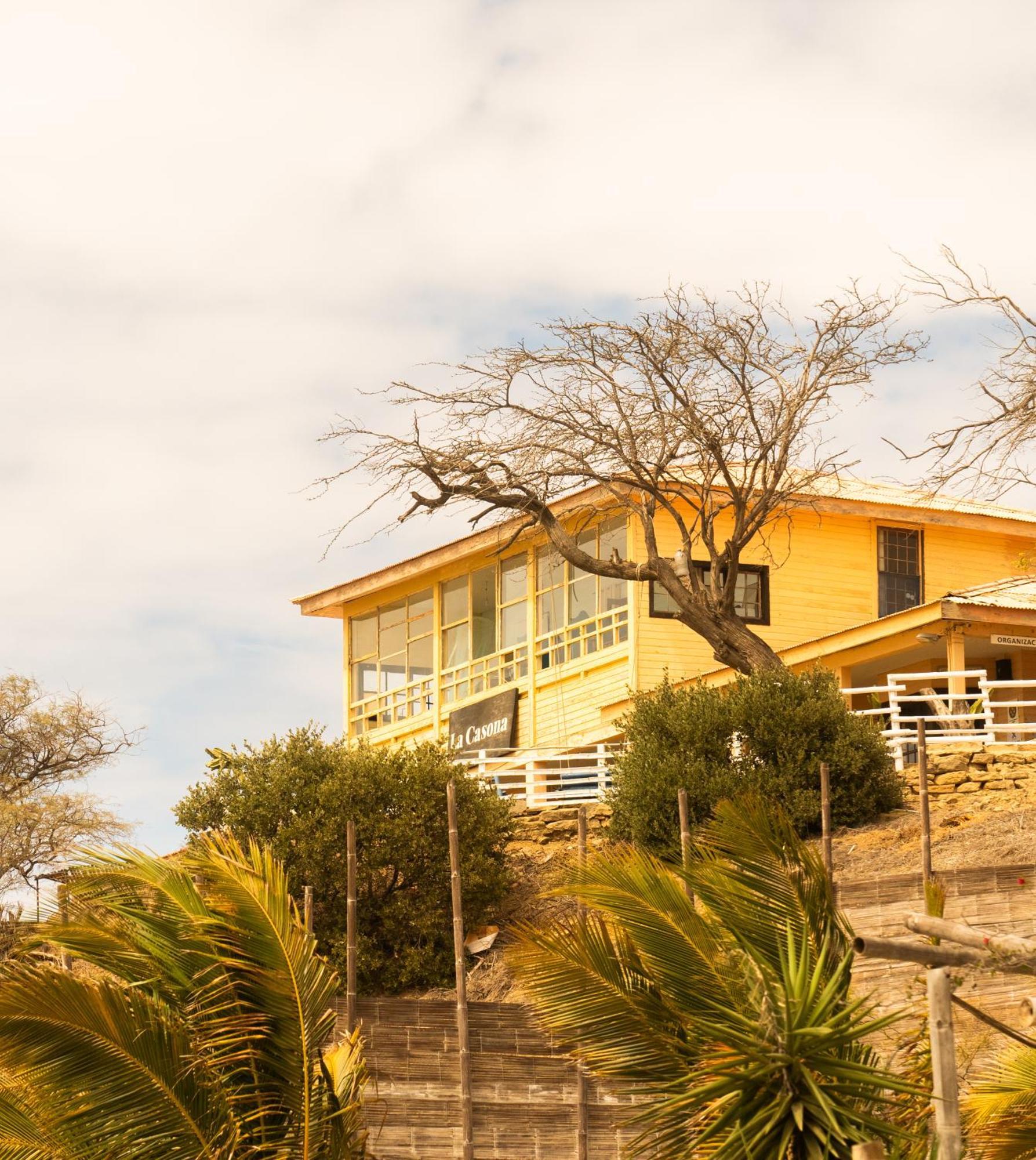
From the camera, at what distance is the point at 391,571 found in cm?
3198

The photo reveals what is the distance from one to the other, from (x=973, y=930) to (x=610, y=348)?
54.5 feet

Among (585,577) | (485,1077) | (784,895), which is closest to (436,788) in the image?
(485,1077)

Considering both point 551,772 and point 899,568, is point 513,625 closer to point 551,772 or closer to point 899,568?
point 899,568

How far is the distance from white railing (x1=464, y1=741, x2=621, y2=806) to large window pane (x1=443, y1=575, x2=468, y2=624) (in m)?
3.44

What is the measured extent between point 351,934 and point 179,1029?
7.10 m

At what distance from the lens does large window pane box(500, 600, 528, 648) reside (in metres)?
29.9

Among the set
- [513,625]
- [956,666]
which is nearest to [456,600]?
[513,625]

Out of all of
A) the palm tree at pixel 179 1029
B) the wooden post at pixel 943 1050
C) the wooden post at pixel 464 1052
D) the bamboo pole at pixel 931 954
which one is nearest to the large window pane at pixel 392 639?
the wooden post at pixel 464 1052

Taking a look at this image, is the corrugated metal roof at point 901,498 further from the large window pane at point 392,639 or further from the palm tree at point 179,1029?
the palm tree at point 179,1029

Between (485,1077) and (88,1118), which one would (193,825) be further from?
(88,1118)

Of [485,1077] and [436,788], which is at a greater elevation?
[436,788]

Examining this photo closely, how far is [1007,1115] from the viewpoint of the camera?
9.91 metres

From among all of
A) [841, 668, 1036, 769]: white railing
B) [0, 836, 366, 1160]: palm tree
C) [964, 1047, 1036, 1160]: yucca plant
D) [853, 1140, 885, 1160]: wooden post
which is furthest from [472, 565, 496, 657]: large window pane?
[853, 1140, 885, 1160]: wooden post

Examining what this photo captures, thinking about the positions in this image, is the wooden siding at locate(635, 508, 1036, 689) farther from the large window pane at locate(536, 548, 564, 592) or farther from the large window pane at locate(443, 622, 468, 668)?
the large window pane at locate(443, 622, 468, 668)
